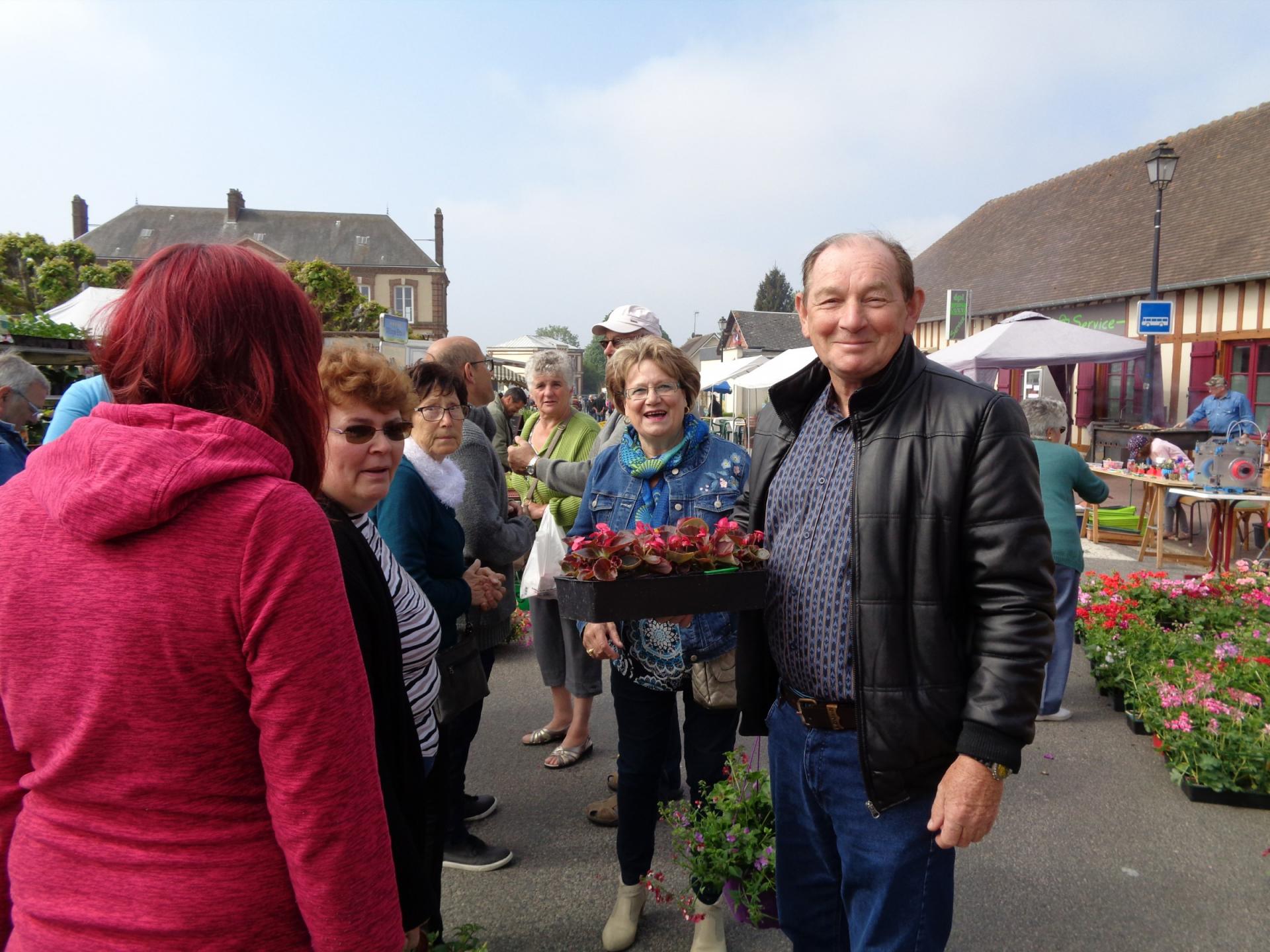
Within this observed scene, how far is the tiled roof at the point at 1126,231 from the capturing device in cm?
1812

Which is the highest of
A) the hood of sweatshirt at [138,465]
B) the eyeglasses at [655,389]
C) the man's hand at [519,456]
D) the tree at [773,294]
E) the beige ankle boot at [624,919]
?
the tree at [773,294]

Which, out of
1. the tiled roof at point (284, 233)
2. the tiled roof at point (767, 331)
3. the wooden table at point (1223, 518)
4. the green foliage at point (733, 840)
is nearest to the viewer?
the green foliage at point (733, 840)

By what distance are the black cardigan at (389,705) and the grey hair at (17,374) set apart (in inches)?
212

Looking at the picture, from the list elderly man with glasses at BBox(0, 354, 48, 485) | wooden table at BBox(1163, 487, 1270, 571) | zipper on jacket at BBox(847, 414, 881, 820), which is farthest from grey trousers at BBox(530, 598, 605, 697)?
wooden table at BBox(1163, 487, 1270, 571)

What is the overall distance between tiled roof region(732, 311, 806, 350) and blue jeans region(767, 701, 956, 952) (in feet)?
166

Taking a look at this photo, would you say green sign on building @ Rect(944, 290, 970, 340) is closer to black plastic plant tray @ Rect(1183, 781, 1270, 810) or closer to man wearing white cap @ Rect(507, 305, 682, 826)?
man wearing white cap @ Rect(507, 305, 682, 826)

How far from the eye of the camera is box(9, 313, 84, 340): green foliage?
8820 mm

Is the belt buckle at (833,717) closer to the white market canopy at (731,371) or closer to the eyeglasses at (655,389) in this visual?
the eyeglasses at (655,389)

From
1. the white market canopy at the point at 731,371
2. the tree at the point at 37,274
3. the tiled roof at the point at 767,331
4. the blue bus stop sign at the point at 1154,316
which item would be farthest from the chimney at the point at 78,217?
the blue bus stop sign at the point at 1154,316

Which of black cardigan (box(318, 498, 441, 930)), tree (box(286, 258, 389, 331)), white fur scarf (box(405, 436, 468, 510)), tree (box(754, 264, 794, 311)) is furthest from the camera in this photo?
tree (box(754, 264, 794, 311))

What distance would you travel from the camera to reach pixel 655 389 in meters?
2.87

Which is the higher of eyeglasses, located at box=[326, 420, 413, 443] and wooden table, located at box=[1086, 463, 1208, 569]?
eyeglasses, located at box=[326, 420, 413, 443]

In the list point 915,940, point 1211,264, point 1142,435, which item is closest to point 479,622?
point 915,940

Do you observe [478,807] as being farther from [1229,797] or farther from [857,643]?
[1229,797]
